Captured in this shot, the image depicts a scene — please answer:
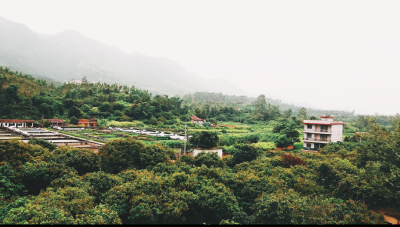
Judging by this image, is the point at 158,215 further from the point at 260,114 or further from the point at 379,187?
the point at 260,114

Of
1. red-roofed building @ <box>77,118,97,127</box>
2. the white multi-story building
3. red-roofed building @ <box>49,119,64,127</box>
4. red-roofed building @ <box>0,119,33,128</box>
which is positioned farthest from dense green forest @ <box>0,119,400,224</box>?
red-roofed building @ <box>77,118,97,127</box>

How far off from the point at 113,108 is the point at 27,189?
1814 inches

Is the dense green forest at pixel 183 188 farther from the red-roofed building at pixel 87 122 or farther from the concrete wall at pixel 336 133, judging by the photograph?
the red-roofed building at pixel 87 122

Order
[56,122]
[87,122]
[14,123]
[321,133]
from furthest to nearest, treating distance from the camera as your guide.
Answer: [87,122] → [56,122] → [14,123] → [321,133]

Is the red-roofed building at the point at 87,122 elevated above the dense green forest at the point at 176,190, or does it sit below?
above

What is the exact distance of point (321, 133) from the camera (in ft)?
102

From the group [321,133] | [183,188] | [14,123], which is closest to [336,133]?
[321,133]

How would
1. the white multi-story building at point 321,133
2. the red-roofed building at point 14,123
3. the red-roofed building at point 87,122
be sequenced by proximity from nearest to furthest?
the white multi-story building at point 321,133 → the red-roofed building at point 14,123 → the red-roofed building at point 87,122

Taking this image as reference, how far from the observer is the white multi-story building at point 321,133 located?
1206 inches

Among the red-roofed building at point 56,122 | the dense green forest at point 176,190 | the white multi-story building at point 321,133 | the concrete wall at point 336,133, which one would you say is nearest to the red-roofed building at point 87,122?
the red-roofed building at point 56,122

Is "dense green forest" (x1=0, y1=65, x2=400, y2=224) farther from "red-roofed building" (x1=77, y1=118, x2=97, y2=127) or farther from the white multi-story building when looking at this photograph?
"red-roofed building" (x1=77, y1=118, x2=97, y2=127)

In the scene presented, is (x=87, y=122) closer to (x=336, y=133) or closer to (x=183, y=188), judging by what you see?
(x=183, y=188)

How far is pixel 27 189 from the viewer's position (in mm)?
11094

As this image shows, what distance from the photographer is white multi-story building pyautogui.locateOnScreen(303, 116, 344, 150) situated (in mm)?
30641
